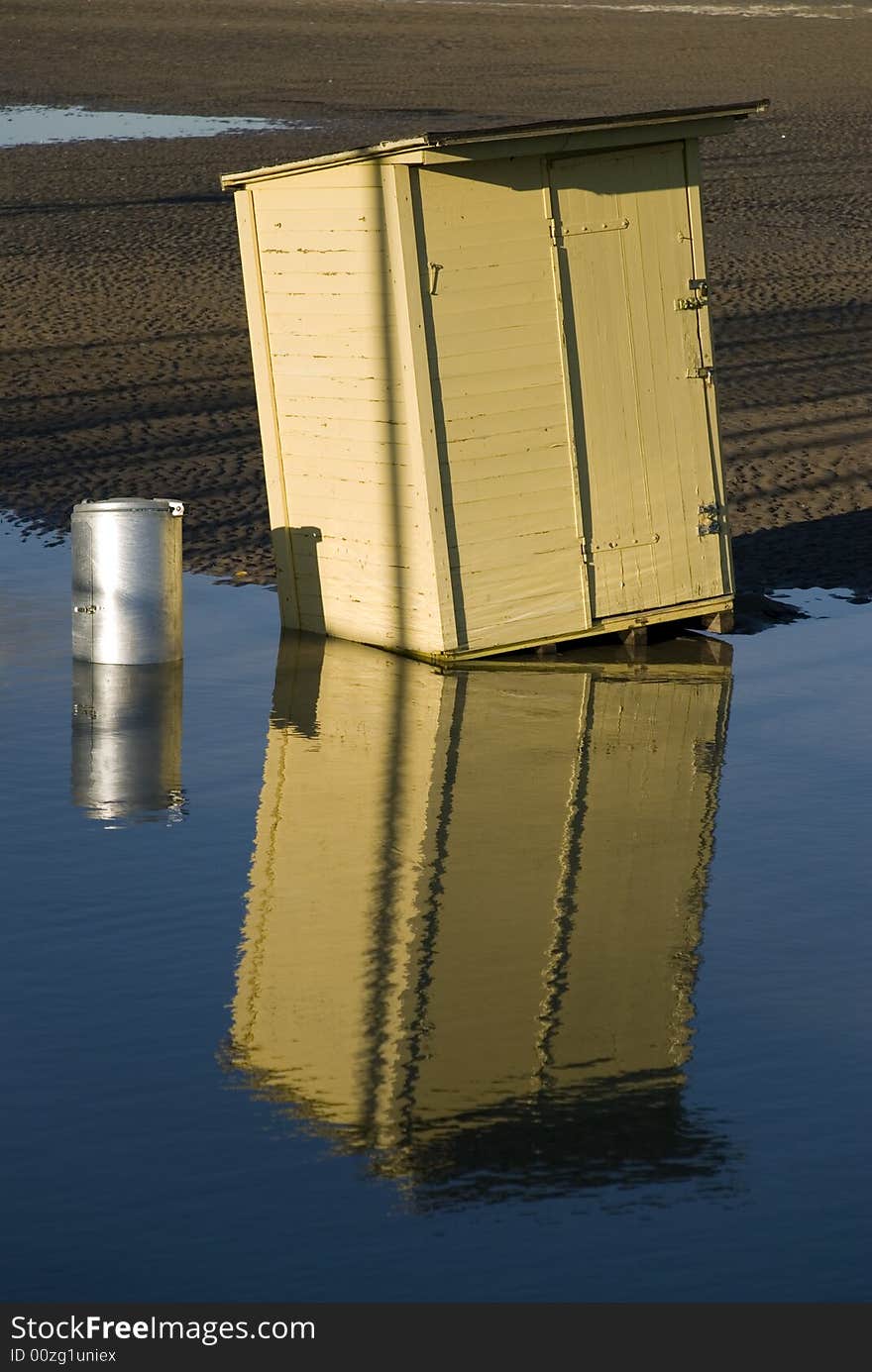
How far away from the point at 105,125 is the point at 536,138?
23554mm

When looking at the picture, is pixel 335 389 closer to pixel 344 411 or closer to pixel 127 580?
pixel 344 411

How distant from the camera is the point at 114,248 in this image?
21.5 metres

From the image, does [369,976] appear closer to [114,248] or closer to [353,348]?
[353,348]

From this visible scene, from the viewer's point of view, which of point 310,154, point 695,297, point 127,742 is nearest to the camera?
point 127,742

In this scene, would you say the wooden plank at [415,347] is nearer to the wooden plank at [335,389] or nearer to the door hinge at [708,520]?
the wooden plank at [335,389]

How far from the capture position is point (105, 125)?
31344 mm

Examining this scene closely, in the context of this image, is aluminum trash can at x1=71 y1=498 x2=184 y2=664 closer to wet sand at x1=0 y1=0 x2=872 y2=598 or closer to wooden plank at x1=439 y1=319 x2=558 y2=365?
wooden plank at x1=439 y1=319 x2=558 y2=365

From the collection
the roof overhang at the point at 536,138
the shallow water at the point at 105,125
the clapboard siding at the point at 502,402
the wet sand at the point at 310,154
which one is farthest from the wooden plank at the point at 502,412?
the shallow water at the point at 105,125

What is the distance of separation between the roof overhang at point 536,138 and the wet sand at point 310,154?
246 centimetres

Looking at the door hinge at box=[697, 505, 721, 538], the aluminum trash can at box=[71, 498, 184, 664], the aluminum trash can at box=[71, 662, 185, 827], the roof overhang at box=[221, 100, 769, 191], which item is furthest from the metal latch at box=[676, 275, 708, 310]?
the aluminum trash can at box=[71, 662, 185, 827]

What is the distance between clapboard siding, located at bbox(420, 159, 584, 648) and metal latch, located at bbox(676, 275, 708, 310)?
68 centimetres

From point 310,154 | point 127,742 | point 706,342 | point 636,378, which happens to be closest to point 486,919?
point 127,742

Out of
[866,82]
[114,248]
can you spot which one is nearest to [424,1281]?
[114,248]

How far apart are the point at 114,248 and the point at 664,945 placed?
54.1 ft
